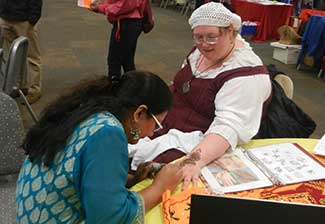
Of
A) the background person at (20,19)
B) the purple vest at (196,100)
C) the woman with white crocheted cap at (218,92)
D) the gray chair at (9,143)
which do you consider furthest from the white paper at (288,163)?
the background person at (20,19)

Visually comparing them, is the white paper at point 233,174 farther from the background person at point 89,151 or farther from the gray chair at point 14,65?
the gray chair at point 14,65

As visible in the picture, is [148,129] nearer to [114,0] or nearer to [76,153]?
[76,153]

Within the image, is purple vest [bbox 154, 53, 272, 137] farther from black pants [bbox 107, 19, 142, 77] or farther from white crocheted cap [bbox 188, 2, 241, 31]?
black pants [bbox 107, 19, 142, 77]

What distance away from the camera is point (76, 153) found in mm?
1087

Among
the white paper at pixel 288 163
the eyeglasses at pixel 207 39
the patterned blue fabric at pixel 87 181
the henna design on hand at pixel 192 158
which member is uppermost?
the eyeglasses at pixel 207 39

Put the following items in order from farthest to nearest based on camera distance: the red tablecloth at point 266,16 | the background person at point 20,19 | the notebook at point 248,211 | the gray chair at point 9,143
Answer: the red tablecloth at point 266,16 → the background person at point 20,19 → the gray chair at point 9,143 → the notebook at point 248,211

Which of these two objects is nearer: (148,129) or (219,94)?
(148,129)

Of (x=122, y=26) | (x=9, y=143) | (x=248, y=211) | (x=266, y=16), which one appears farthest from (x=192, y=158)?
(x=266, y=16)

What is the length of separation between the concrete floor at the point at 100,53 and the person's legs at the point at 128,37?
556mm

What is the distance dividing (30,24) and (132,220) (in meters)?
2.84

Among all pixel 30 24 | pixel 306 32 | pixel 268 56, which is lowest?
pixel 268 56

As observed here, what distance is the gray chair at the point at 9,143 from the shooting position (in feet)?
6.16

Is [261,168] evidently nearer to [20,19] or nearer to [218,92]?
[218,92]

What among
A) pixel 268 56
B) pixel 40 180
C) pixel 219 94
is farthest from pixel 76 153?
pixel 268 56
